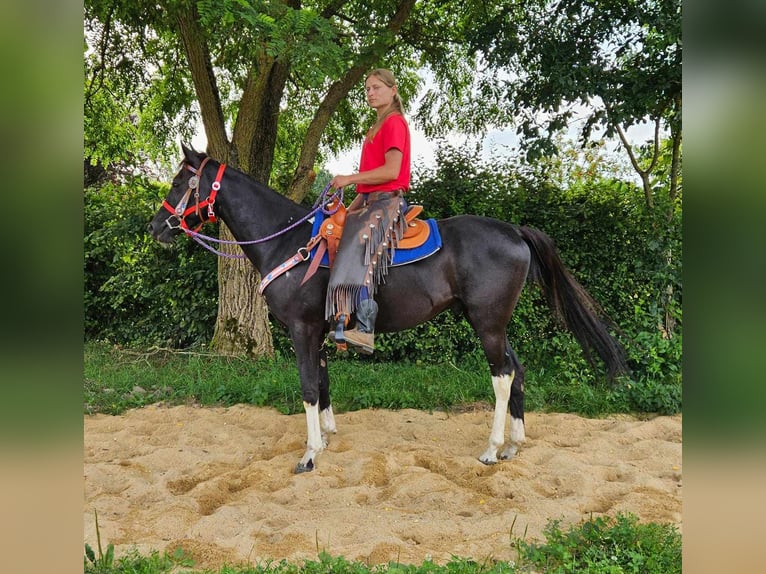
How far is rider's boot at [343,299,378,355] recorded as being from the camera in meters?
4.06

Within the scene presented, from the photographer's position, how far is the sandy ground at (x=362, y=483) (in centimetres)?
301

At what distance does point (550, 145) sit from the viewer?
18.2ft

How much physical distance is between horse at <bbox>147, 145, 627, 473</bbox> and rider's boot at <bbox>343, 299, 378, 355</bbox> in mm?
255

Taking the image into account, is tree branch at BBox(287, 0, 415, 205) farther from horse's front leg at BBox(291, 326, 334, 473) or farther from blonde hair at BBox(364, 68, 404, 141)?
horse's front leg at BBox(291, 326, 334, 473)

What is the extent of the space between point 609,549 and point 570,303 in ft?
7.60

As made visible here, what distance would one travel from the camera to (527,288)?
23.4 ft

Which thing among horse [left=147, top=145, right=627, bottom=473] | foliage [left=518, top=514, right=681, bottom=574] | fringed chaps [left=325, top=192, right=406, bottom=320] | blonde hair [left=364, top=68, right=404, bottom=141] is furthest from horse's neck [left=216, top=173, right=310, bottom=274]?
foliage [left=518, top=514, right=681, bottom=574]

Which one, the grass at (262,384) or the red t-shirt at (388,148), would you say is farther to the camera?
the grass at (262,384)

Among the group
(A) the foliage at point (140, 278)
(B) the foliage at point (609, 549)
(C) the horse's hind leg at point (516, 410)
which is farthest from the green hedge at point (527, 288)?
(B) the foliage at point (609, 549)

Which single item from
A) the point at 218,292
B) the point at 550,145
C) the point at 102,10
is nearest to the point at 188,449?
the point at 218,292

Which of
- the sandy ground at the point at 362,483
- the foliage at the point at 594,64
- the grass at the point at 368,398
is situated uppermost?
the foliage at the point at 594,64

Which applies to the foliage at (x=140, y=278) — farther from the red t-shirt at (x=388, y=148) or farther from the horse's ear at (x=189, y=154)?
the red t-shirt at (x=388, y=148)
